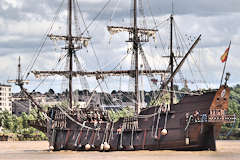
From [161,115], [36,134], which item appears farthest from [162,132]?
[36,134]

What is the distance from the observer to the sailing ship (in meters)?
56.6

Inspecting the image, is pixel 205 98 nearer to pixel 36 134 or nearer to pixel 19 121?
pixel 36 134

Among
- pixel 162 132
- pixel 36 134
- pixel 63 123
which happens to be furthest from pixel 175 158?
pixel 36 134

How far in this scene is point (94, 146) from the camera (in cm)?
6319

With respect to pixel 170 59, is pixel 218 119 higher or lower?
lower

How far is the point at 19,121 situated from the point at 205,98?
256 feet

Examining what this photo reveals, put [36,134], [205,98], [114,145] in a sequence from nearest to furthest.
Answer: [205,98]
[114,145]
[36,134]

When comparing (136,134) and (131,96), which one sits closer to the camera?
(136,134)

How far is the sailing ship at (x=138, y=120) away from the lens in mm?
56625

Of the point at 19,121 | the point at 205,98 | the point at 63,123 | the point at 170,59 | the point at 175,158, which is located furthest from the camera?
the point at 19,121

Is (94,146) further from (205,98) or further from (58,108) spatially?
(205,98)

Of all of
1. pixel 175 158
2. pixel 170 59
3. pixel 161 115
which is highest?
pixel 170 59

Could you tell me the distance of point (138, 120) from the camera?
198ft

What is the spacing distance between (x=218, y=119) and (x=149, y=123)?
642 centimetres
